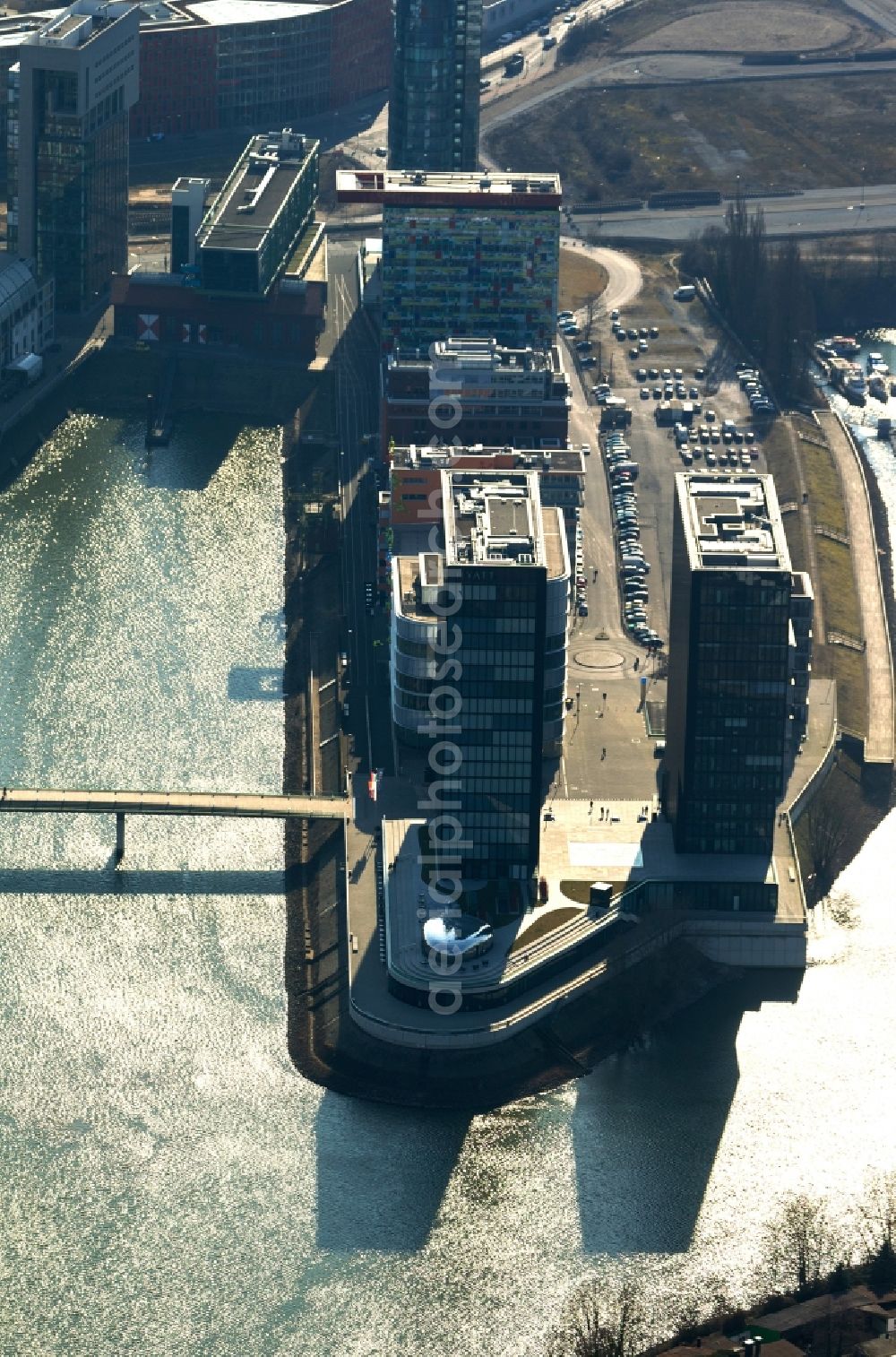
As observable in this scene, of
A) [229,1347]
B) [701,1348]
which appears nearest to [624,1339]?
[701,1348]

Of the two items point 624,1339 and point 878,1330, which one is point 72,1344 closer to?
point 624,1339

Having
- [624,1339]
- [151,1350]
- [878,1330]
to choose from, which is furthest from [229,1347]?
[878,1330]

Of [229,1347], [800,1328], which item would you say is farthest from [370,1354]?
[800,1328]

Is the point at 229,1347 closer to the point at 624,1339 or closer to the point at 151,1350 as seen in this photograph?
the point at 151,1350

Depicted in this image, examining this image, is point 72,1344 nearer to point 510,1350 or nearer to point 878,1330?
point 510,1350

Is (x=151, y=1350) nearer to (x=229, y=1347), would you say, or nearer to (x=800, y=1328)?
(x=229, y=1347)

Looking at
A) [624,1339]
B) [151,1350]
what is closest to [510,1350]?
[624,1339]
